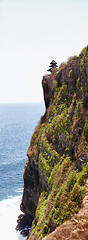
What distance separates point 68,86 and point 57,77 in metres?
4.00

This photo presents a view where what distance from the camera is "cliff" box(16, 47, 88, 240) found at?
51.8 feet

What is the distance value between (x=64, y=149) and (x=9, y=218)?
2474 centimetres

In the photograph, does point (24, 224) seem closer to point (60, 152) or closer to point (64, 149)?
point (60, 152)

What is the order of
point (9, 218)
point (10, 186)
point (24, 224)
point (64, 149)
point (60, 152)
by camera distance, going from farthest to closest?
point (10, 186), point (9, 218), point (24, 224), point (60, 152), point (64, 149)

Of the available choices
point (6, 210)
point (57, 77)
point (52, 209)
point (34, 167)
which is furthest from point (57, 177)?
point (6, 210)

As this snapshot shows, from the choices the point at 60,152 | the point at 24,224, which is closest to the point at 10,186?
the point at 24,224

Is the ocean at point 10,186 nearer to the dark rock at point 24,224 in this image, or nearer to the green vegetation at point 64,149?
the dark rock at point 24,224

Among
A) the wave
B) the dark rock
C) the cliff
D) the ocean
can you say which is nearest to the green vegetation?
the cliff

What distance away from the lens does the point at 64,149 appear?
21.2 metres

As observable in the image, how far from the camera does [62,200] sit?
15.8m

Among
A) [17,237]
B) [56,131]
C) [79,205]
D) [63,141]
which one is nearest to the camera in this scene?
[79,205]

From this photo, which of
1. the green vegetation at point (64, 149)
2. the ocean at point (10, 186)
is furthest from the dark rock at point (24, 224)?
the green vegetation at point (64, 149)

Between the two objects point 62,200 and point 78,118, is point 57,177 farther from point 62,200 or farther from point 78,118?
point 78,118

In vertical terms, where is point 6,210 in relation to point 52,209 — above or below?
below
